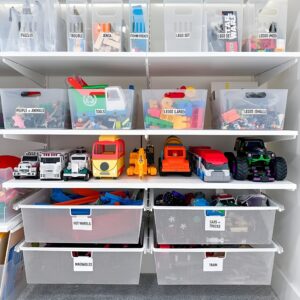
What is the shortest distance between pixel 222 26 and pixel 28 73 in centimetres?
83

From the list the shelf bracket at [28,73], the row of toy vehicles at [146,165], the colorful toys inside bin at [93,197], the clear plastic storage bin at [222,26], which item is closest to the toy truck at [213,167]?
the row of toy vehicles at [146,165]

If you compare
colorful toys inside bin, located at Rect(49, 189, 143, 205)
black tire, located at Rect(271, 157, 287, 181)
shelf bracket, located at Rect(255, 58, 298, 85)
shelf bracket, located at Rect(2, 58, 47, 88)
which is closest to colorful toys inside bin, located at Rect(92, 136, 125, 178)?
colorful toys inside bin, located at Rect(49, 189, 143, 205)

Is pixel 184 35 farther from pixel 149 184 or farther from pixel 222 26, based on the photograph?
pixel 149 184

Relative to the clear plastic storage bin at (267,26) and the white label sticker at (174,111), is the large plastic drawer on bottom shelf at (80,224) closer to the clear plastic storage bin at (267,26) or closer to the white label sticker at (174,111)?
the white label sticker at (174,111)

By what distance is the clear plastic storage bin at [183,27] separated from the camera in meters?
1.00

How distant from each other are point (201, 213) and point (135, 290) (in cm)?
51

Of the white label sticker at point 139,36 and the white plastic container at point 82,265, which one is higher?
the white label sticker at point 139,36

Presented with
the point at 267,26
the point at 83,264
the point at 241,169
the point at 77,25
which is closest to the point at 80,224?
the point at 83,264

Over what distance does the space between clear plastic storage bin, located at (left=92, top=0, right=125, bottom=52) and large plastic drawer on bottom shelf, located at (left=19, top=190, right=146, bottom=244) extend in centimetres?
62

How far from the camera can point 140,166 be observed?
3.49ft

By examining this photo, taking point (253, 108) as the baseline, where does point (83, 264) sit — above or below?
below

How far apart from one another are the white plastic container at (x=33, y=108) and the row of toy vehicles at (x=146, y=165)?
0.41 feet

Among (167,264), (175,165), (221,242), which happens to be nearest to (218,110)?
(175,165)

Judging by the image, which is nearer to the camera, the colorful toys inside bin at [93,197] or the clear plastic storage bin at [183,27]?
the clear plastic storage bin at [183,27]
